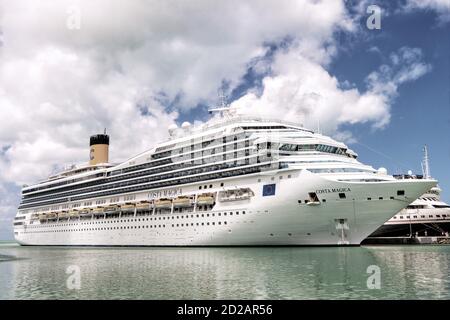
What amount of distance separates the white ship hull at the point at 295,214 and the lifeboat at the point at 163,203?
1.47 meters

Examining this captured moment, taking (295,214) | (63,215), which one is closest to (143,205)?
(295,214)

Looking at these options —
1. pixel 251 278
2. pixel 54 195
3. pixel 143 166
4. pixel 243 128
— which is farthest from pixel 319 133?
pixel 54 195

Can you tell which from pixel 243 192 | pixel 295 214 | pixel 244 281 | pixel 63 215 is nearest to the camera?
pixel 244 281

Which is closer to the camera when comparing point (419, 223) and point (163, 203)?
point (163, 203)

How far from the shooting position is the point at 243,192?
39.3m

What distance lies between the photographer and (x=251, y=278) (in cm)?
1988

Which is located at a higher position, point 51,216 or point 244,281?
point 51,216

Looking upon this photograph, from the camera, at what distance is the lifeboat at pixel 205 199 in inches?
A: 1640

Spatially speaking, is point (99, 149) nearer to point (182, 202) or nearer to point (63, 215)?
point (63, 215)

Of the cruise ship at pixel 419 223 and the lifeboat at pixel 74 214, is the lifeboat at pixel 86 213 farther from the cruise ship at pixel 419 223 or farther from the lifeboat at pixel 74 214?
the cruise ship at pixel 419 223

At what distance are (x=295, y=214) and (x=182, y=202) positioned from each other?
14227mm

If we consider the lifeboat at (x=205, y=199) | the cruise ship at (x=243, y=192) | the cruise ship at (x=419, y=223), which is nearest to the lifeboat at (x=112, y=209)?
the cruise ship at (x=243, y=192)

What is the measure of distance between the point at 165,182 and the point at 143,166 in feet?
21.3
